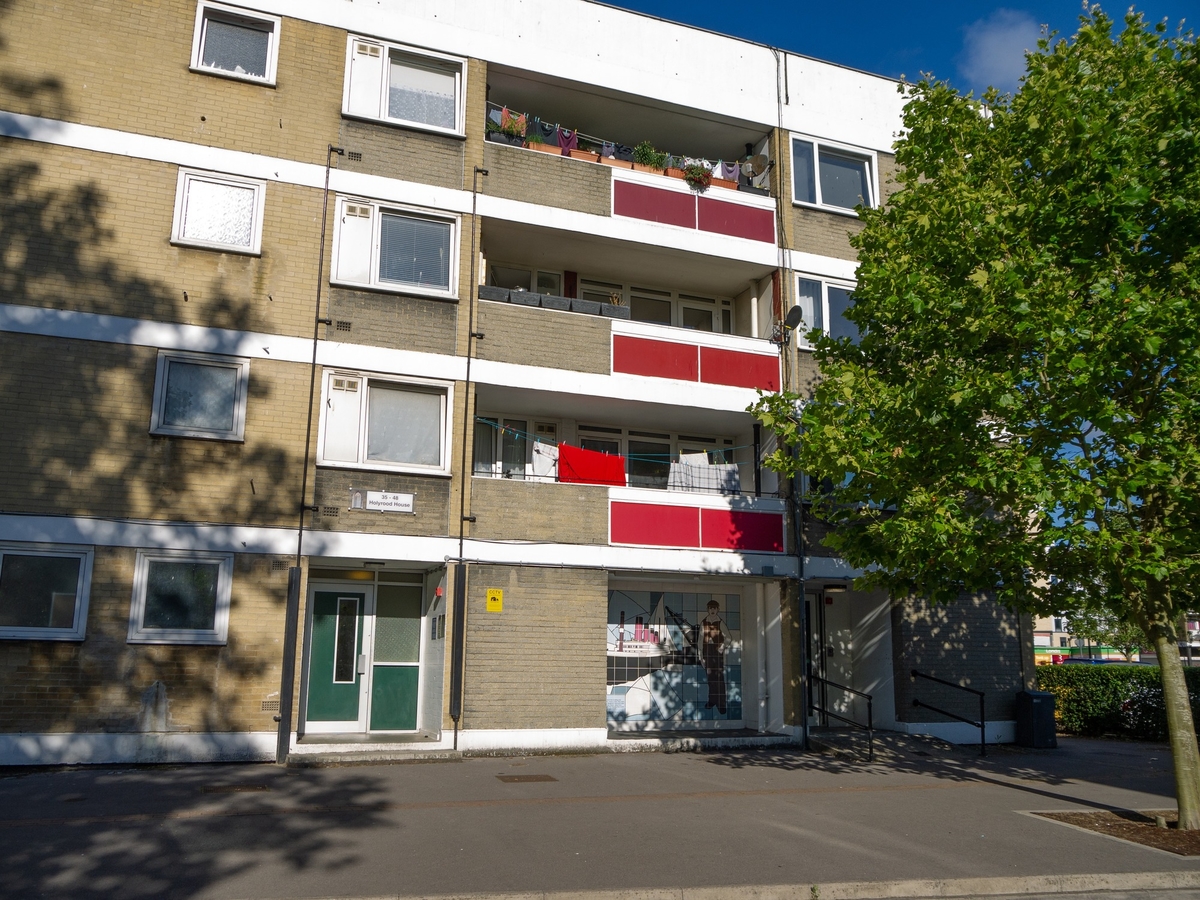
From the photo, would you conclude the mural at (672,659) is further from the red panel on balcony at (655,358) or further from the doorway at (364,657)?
the red panel on balcony at (655,358)

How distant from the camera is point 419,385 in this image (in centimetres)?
1487

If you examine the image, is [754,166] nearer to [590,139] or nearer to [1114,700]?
[590,139]

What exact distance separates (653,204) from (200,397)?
27.0 ft

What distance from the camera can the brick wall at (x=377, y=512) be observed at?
1398 cm

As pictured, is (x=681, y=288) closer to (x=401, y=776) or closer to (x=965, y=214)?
(x=965, y=214)

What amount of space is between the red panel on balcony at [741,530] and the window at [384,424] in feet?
15.0

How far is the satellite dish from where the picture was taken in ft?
61.1

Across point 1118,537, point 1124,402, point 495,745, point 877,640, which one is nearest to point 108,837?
point 495,745

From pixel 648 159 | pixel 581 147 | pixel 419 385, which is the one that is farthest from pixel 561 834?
pixel 581 147

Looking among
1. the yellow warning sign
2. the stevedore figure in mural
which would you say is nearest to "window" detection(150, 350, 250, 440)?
the yellow warning sign

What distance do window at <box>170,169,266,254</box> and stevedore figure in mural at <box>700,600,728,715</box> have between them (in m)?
9.79

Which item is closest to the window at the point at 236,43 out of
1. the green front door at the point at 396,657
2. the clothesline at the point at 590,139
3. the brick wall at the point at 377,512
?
the clothesline at the point at 590,139

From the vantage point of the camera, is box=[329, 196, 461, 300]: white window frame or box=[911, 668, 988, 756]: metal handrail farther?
box=[911, 668, 988, 756]: metal handrail

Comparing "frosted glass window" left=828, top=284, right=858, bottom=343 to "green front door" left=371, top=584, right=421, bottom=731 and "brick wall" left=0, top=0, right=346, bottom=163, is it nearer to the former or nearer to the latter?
"green front door" left=371, top=584, right=421, bottom=731
